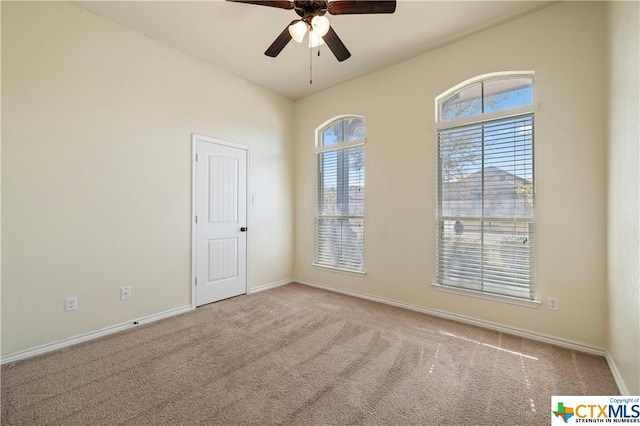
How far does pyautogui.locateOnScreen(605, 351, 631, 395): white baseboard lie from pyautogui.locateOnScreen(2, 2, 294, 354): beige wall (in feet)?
12.9

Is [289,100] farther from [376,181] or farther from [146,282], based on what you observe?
[146,282]

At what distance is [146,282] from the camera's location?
Answer: 294cm

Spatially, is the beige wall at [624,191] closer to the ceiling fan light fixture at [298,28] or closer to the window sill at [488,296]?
the window sill at [488,296]

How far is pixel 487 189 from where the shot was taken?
Result: 2816 mm

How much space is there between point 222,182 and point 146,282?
4.94ft

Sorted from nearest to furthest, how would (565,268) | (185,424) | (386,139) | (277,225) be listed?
(185,424)
(565,268)
(386,139)
(277,225)

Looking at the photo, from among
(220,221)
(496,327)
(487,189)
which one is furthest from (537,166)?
(220,221)

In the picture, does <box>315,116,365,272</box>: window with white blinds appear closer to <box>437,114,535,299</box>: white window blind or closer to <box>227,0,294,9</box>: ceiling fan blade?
<box>437,114,535,299</box>: white window blind

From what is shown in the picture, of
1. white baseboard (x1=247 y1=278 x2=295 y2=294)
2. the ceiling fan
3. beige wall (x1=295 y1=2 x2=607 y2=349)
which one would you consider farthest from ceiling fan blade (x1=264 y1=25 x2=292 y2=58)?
white baseboard (x1=247 y1=278 x2=295 y2=294)

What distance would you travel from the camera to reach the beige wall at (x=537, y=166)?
7.51 feet

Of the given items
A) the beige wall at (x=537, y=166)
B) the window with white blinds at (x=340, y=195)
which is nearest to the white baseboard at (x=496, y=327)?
the beige wall at (x=537, y=166)

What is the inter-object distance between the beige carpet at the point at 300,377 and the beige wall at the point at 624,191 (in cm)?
38

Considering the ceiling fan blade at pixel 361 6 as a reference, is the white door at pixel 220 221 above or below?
below

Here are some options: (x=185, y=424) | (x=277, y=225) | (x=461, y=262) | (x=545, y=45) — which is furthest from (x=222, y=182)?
(x=545, y=45)
